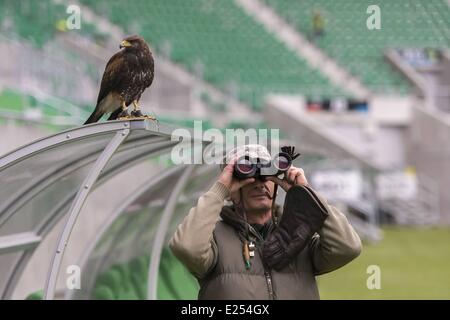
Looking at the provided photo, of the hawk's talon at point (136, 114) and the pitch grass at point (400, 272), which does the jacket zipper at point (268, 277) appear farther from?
the pitch grass at point (400, 272)

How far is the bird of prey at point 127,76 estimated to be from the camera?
354cm

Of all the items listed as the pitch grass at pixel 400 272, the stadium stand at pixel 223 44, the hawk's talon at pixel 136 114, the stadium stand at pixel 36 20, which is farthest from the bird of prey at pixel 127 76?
the stadium stand at pixel 223 44

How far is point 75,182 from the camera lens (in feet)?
17.1

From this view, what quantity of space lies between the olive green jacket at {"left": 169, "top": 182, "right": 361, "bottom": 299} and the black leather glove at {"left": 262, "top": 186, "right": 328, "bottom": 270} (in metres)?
0.03

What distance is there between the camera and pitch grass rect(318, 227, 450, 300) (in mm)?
10680

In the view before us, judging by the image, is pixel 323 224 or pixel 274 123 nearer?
pixel 323 224

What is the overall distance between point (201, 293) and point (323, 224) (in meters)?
0.49

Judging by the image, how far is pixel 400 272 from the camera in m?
12.9

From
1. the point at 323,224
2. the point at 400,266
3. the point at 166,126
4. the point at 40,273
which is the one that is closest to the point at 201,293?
the point at 323,224

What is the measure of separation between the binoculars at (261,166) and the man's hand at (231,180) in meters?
0.02

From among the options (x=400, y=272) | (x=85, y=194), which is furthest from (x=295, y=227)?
(x=400, y=272)

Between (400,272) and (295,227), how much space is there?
10355 millimetres
